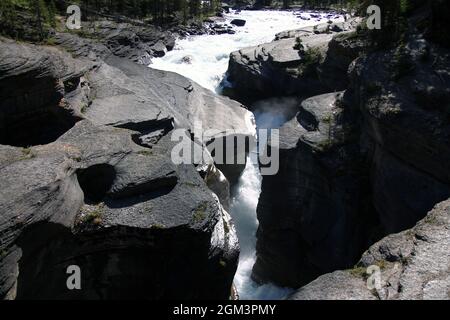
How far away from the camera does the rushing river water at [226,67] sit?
1052 inches

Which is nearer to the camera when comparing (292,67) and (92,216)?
(92,216)

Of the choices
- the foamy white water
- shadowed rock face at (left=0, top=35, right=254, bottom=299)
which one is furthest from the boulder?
the foamy white water

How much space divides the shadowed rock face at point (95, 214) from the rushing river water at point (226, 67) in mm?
7840

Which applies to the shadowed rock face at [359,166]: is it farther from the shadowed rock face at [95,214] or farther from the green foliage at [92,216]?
the green foliage at [92,216]

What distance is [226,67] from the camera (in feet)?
144

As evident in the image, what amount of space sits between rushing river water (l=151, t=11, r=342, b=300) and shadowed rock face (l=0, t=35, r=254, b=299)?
25.7ft

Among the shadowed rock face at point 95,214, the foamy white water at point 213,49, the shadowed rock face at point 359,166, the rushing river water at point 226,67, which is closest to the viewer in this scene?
the shadowed rock face at point 95,214

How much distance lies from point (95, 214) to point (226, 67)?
30.3 m

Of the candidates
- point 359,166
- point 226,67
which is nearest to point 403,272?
point 359,166

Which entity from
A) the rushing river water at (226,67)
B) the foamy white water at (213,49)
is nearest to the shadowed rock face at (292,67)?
the rushing river water at (226,67)

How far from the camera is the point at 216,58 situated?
4681 centimetres

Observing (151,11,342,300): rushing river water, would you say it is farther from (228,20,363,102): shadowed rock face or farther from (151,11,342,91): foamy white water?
(228,20,363,102): shadowed rock face

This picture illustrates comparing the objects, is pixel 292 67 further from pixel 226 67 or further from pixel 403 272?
pixel 403 272

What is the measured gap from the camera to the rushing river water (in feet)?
87.7
